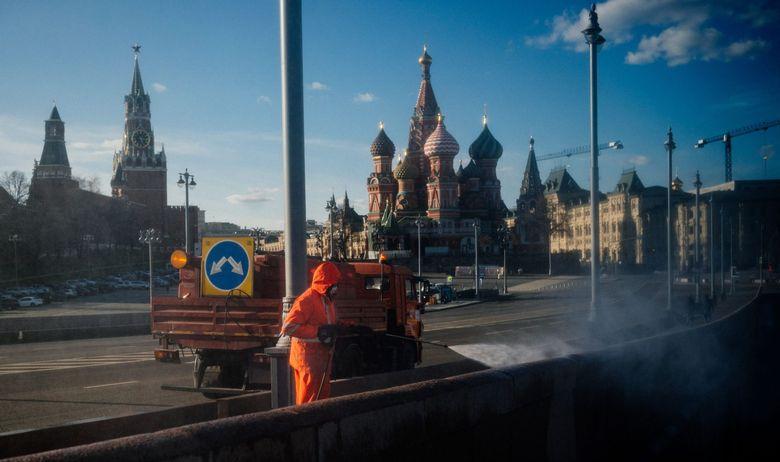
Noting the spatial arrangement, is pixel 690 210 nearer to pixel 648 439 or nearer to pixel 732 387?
pixel 732 387

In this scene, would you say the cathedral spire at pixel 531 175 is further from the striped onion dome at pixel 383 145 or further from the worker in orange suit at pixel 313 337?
the worker in orange suit at pixel 313 337

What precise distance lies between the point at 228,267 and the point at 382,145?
97.7 meters

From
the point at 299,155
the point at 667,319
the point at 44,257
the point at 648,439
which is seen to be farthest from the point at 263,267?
the point at 44,257

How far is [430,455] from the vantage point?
5.53 metres

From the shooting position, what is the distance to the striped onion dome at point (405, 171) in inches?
4055

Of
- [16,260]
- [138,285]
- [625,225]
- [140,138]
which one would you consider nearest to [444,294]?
[138,285]

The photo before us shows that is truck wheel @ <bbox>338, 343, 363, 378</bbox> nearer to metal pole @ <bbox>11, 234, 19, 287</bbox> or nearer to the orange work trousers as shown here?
the orange work trousers

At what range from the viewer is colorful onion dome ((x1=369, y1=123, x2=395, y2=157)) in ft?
344

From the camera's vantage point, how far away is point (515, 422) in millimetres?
6617

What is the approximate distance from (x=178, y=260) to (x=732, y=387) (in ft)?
46.0

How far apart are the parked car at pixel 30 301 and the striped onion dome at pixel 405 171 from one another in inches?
2381

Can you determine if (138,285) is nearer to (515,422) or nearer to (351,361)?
(351,361)

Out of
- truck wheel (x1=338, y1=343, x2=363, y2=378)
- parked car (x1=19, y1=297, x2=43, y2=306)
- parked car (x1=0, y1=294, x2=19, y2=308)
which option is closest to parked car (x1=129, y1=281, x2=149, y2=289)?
parked car (x1=19, y1=297, x2=43, y2=306)

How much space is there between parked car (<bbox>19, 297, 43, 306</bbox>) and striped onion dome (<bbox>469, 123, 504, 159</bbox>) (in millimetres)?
71257
